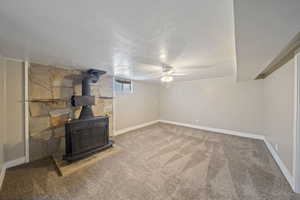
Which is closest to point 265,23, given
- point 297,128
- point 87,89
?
point 297,128

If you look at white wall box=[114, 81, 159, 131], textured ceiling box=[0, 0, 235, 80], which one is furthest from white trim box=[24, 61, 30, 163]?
white wall box=[114, 81, 159, 131]

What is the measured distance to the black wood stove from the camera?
2.45 m

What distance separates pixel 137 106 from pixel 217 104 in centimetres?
338

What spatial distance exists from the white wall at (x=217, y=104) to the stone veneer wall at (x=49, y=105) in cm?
425

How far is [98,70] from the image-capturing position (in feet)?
9.80

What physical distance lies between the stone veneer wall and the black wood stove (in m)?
0.39

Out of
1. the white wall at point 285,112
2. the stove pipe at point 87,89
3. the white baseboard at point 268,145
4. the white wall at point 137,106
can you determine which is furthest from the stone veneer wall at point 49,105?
the white wall at point 285,112

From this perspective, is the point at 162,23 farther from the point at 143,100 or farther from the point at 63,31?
the point at 143,100

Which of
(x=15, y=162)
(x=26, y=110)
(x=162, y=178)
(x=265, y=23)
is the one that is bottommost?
(x=162, y=178)

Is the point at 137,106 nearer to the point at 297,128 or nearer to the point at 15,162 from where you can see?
the point at 15,162

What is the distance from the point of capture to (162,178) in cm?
197

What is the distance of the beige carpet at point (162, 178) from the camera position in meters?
1.64

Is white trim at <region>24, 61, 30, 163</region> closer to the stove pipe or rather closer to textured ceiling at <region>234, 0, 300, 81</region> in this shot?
the stove pipe

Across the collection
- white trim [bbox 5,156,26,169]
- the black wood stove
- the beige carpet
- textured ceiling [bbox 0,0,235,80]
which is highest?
textured ceiling [bbox 0,0,235,80]
